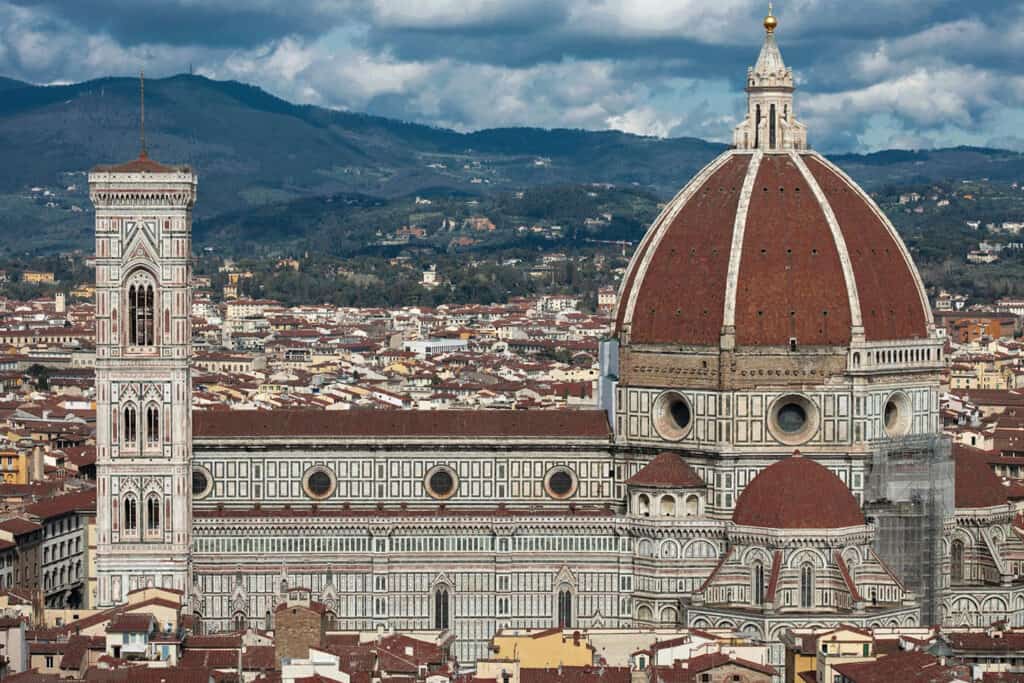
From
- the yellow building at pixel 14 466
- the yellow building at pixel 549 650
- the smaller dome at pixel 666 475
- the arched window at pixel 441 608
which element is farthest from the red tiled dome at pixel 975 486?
the yellow building at pixel 14 466

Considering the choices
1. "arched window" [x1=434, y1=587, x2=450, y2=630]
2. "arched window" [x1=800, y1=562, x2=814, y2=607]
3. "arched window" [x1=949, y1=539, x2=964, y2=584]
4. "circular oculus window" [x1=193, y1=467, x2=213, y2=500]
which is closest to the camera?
"arched window" [x1=800, y1=562, x2=814, y2=607]

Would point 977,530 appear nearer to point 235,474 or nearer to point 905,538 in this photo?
point 905,538

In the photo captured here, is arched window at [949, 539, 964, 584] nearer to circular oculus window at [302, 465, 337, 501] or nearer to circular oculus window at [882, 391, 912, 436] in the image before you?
circular oculus window at [882, 391, 912, 436]

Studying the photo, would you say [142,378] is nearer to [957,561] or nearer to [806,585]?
[806,585]

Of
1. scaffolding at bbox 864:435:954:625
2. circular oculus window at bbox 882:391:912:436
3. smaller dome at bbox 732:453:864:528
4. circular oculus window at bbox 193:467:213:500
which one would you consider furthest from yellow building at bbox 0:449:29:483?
scaffolding at bbox 864:435:954:625

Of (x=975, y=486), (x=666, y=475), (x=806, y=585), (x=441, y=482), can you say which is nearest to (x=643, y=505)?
(x=666, y=475)

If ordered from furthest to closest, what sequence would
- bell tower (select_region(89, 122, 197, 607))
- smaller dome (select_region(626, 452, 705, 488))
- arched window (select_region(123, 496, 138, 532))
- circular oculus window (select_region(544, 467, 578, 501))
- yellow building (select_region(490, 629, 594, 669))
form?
circular oculus window (select_region(544, 467, 578, 501)) → smaller dome (select_region(626, 452, 705, 488)) → arched window (select_region(123, 496, 138, 532)) → bell tower (select_region(89, 122, 197, 607)) → yellow building (select_region(490, 629, 594, 669))
